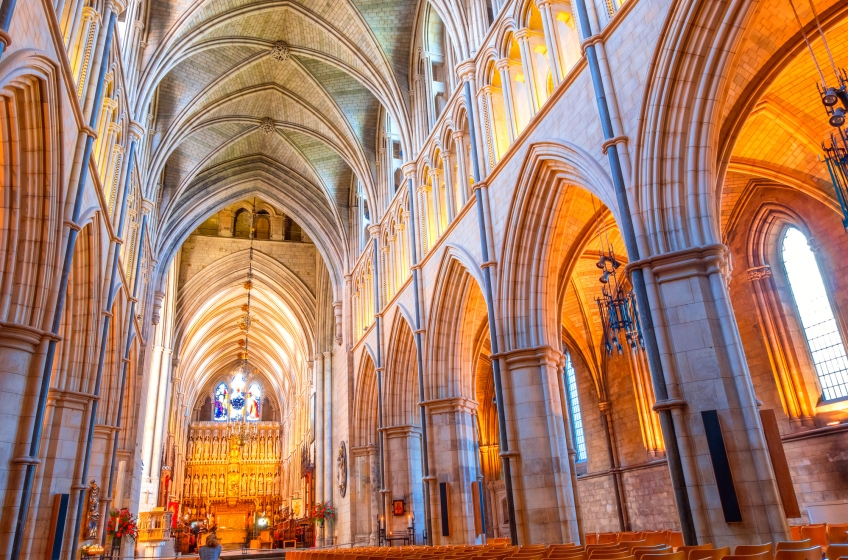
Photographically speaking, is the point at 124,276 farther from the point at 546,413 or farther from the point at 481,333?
the point at 546,413

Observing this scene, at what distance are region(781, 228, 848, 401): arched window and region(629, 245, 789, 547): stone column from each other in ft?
23.6

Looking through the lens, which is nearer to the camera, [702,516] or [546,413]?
[702,516]

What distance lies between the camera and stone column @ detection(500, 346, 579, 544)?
1070 cm

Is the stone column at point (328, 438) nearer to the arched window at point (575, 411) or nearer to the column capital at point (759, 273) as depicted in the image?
the arched window at point (575, 411)

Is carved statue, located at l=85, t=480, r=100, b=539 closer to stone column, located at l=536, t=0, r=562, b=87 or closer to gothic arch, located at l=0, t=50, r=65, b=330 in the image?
gothic arch, located at l=0, t=50, r=65, b=330

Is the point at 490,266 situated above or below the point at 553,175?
below

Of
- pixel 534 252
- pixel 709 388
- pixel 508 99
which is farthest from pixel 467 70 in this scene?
pixel 709 388

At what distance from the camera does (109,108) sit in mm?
13141

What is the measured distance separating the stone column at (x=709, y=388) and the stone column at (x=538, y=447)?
12.8ft

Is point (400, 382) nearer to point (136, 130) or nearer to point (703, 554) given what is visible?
point (136, 130)

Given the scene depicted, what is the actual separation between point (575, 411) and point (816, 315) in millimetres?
9250

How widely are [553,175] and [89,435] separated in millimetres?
10420

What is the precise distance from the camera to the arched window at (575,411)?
20828mm

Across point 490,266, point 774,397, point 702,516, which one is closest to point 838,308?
point 774,397
